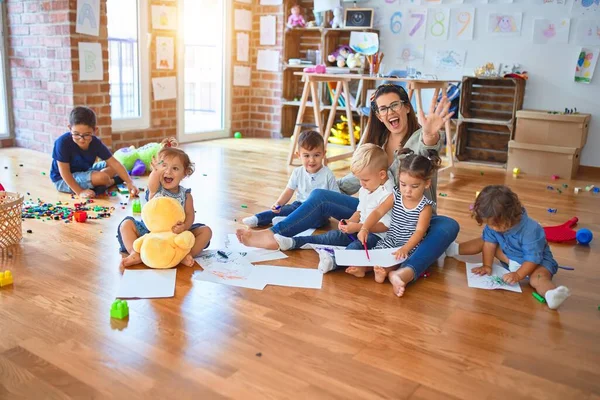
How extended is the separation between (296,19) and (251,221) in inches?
137

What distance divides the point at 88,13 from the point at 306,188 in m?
2.51

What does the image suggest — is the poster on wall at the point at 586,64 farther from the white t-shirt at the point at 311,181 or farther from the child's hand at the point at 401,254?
the child's hand at the point at 401,254

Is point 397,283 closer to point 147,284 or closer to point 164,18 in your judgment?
point 147,284

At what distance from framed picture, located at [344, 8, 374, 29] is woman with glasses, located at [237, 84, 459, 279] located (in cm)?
304

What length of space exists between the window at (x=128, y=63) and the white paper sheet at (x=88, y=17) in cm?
43

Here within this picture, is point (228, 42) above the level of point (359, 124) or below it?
above

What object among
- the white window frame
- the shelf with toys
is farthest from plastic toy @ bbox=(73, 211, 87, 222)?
the shelf with toys

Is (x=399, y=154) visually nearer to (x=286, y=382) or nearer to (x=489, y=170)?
(x=286, y=382)

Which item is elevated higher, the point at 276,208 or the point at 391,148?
the point at 391,148

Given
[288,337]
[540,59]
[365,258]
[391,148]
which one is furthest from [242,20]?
[288,337]

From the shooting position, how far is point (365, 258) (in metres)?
2.19

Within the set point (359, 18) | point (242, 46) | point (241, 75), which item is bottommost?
point (241, 75)

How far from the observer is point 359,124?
566cm

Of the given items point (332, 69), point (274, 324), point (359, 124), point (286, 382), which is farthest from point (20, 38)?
point (286, 382)
